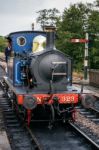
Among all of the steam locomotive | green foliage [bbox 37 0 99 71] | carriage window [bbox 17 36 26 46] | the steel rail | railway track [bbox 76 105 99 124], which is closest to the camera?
the steel rail

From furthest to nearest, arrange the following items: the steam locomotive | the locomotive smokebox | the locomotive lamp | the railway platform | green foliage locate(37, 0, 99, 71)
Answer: green foliage locate(37, 0, 99, 71), the railway platform, the locomotive smokebox, the steam locomotive, the locomotive lamp

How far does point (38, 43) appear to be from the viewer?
44.4ft

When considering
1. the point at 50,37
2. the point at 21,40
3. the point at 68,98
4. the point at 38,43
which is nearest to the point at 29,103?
the point at 68,98

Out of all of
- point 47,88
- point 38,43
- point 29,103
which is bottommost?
point 29,103

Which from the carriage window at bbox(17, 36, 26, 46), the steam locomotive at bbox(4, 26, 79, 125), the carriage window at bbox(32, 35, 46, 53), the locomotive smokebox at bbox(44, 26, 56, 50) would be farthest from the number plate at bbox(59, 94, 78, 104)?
the carriage window at bbox(17, 36, 26, 46)

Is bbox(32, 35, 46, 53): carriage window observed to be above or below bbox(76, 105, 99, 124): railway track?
above

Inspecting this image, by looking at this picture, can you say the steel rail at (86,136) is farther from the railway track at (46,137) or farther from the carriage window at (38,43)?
the carriage window at (38,43)

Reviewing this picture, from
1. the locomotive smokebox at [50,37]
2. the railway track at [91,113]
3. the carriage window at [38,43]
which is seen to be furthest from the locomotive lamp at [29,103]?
the railway track at [91,113]

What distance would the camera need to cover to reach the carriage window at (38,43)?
13.2 m

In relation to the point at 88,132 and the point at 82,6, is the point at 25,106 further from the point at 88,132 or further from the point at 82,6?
the point at 82,6

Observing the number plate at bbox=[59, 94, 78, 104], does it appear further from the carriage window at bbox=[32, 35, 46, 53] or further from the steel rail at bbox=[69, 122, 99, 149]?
the carriage window at bbox=[32, 35, 46, 53]

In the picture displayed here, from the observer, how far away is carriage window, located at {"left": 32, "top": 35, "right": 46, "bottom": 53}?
1322 centimetres

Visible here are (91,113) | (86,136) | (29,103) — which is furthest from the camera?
(91,113)

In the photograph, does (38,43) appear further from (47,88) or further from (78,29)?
(78,29)
